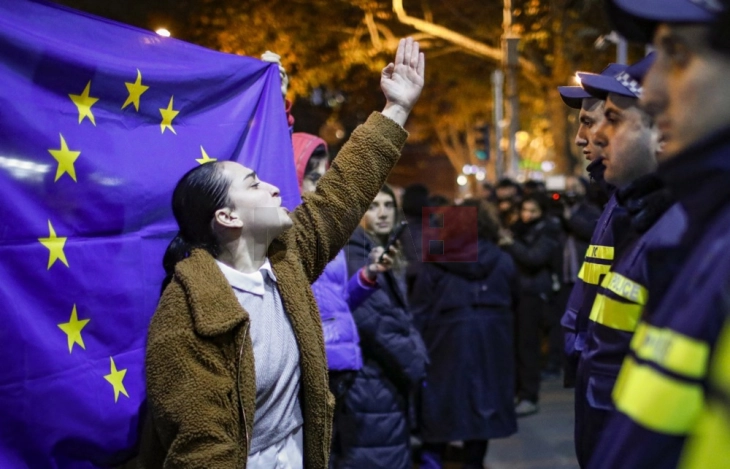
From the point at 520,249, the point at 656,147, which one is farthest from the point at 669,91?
the point at 520,249

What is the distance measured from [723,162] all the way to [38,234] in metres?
2.14

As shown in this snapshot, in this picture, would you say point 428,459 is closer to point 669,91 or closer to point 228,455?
point 228,455

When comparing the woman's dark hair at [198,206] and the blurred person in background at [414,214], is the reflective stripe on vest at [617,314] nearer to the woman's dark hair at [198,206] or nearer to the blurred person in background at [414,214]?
the woman's dark hair at [198,206]

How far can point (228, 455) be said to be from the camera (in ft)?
7.82

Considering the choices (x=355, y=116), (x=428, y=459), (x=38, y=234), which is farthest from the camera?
(x=355, y=116)

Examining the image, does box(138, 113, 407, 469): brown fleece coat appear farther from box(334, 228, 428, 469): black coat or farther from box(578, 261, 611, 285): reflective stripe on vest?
box(334, 228, 428, 469): black coat

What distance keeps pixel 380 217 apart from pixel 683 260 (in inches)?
149

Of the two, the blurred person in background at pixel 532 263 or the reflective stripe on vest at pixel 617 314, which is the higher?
the reflective stripe on vest at pixel 617 314

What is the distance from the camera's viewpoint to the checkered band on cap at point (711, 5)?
1160mm

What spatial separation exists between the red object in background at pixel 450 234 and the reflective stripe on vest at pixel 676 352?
149 inches

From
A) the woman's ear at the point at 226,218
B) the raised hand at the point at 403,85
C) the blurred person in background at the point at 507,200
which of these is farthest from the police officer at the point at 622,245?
the blurred person in background at the point at 507,200

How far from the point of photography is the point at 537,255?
855 cm

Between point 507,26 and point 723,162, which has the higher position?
point 507,26

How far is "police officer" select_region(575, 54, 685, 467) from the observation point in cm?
213
